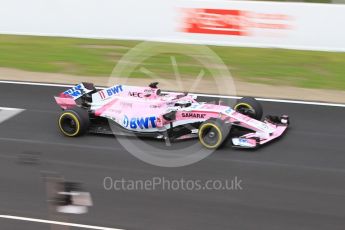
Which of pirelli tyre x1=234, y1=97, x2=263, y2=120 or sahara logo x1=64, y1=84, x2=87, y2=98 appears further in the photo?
sahara logo x1=64, y1=84, x2=87, y2=98

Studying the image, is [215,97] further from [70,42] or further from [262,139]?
[70,42]

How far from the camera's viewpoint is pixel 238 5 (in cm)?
1680

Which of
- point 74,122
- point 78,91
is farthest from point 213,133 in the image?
point 78,91

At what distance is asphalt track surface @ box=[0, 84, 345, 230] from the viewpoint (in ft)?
26.5

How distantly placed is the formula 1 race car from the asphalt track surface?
0.24m

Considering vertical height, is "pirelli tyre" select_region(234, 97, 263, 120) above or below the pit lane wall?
below

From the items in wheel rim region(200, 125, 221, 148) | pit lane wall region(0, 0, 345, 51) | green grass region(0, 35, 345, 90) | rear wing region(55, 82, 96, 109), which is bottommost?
wheel rim region(200, 125, 221, 148)

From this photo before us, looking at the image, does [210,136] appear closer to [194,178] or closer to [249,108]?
[194,178]

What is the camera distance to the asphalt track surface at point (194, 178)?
26.5 feet

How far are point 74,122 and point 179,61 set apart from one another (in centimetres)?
654

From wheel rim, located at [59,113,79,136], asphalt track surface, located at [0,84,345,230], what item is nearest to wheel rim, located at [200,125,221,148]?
asphalt track surface, located at [0,84,345,230]

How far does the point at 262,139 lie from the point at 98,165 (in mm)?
2942

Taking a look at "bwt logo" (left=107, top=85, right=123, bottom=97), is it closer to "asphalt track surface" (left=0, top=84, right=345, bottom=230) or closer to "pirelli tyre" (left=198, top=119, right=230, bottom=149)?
"asphalt track surface" (left=0, top=84, right=345, bottom=230)

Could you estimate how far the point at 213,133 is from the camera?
10062 mm
